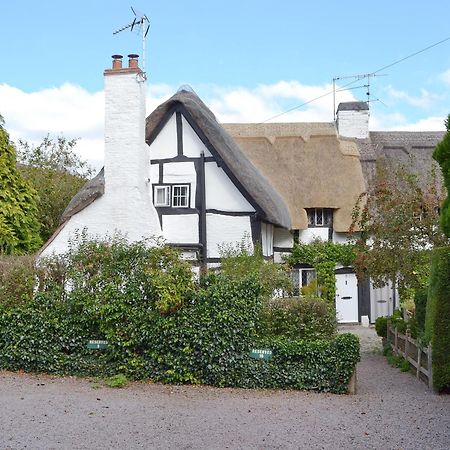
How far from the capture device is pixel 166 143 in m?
19.7

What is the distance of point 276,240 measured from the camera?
22734 mm

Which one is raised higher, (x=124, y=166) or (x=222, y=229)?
(x=124, y=166)

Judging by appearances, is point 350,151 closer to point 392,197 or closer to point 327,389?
point 392,197

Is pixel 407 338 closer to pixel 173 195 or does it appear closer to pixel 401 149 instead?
pixel 173 195

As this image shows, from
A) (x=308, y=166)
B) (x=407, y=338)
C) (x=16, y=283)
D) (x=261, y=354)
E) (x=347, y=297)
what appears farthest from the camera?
(x=308, y=166)

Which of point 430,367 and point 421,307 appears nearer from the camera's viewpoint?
point 430,367

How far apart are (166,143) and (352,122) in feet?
32.1

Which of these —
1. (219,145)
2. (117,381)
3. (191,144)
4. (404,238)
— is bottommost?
(117,381)

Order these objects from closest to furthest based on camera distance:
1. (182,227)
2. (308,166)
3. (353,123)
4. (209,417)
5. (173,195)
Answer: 1. (209,417)
2. (182,227)
3. (173,195)
4. (308,166)
5. (353,123)

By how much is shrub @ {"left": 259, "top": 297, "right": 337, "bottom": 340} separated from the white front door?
11372mm

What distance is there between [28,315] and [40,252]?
6180mm

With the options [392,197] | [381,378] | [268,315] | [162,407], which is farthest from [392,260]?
[162,407]

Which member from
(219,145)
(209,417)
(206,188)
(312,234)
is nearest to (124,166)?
(206,188)

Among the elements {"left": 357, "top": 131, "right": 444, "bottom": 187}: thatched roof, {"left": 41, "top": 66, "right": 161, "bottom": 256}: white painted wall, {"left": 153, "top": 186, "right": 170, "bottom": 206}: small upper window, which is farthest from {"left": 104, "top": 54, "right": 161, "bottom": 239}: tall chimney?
{"left": 357, "top": 131, "right": 444, "bottom": 187}: thatched roof
